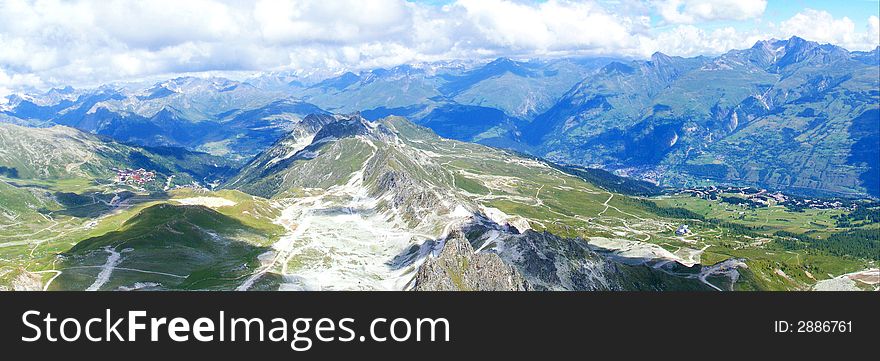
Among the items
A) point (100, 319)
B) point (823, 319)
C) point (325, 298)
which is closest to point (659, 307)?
point (823, 319)

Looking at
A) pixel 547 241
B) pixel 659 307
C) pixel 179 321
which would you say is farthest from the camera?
pixel 547 241

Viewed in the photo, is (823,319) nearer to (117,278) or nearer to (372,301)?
(372,301)

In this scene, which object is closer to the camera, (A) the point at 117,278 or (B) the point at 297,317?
(B) the point at 297,317

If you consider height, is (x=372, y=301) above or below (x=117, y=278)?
below

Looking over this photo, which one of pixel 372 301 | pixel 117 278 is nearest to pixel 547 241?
pixel 117 278

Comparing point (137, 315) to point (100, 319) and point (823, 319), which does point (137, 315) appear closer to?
point (100, 319)

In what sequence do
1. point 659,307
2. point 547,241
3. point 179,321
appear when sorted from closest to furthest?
point 179,321, point 659,307, point 547,241
